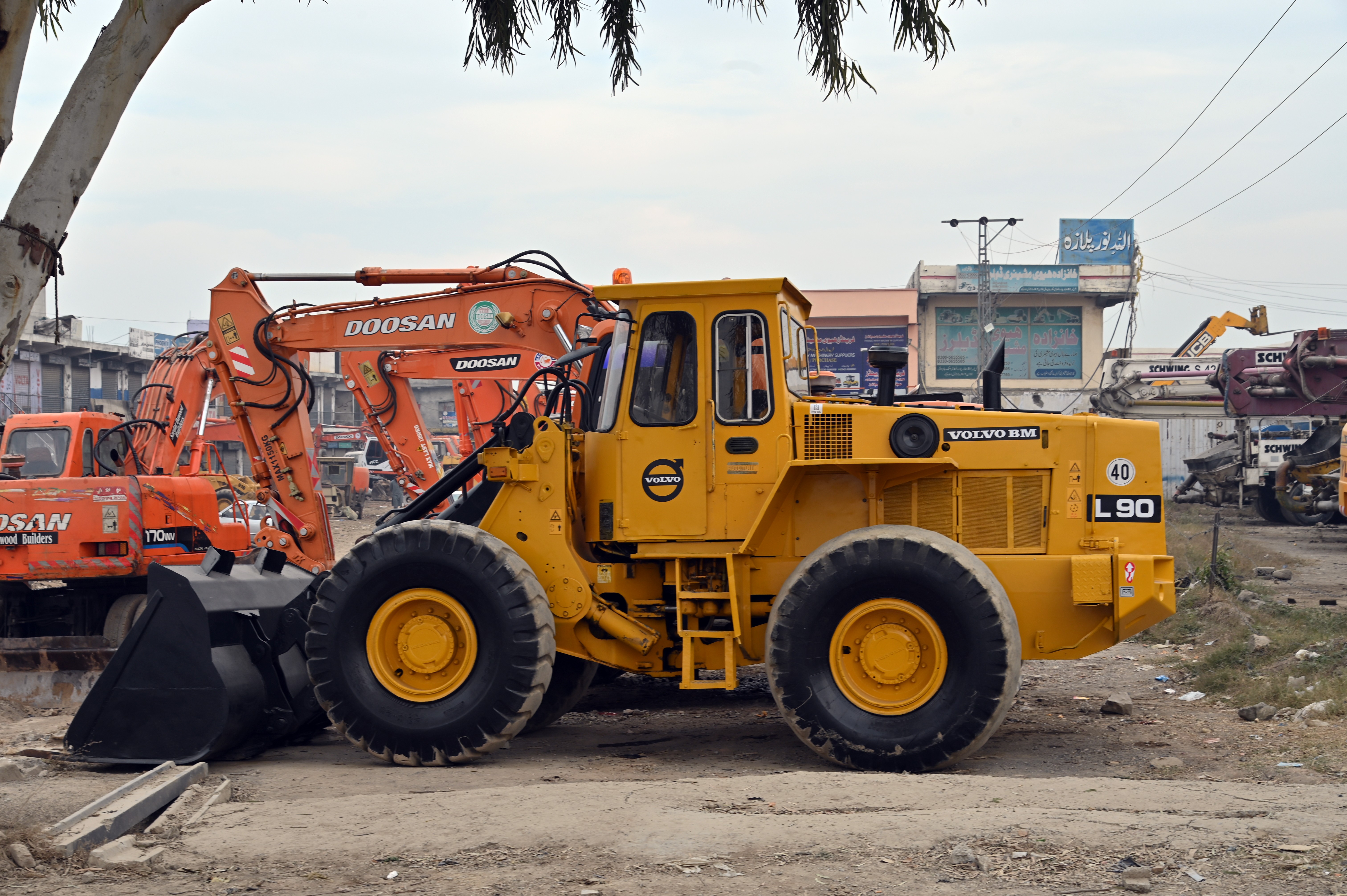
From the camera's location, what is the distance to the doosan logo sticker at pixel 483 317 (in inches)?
386

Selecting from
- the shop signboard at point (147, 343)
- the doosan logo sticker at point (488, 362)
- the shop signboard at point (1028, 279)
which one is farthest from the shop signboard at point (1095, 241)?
the doosan logo sticker at point (488, 362)

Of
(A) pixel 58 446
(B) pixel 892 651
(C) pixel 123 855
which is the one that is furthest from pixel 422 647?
(A) pixel 58 446

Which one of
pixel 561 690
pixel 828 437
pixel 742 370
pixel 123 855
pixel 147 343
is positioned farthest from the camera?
pixel 147 343

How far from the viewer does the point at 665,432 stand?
734 cm

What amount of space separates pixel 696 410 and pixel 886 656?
6.00ft

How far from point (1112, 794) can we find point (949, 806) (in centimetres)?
80

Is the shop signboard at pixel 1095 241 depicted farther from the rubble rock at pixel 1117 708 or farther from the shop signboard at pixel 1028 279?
the rubble rock at pixel 1117 708

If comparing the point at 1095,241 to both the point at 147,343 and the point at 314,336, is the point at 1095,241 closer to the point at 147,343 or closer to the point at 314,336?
the point at 147,343

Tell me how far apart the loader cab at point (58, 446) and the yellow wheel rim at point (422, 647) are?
7778mm

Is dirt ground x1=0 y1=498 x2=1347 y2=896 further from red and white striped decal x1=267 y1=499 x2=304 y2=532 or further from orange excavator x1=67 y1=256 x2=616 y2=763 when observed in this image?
red and white striped decal x1=267 y1=499 x2=304 y2=532

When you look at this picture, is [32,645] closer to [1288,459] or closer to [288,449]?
[288,449]

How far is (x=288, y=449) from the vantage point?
1044 centimetres

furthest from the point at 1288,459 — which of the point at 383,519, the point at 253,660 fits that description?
the point at 253,660

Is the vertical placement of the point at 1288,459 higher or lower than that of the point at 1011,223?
lower
